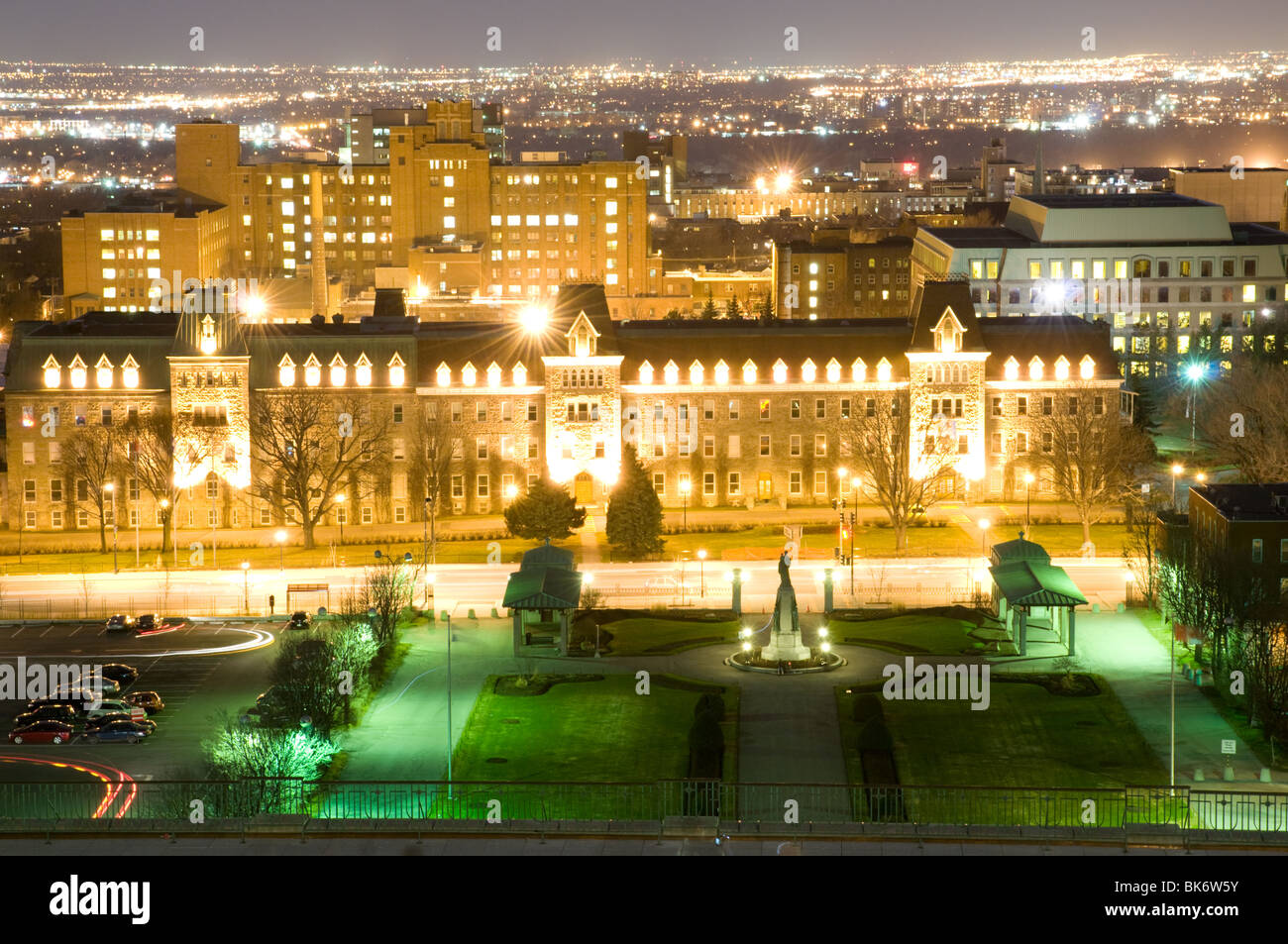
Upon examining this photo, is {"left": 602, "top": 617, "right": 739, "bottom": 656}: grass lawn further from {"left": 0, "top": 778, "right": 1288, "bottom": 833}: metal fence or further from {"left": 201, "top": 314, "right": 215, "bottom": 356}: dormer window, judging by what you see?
Result: {"left": 201, "top": 314, "right": 215, "bottom": 356}: dormer window

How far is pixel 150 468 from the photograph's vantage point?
113000 millimetres

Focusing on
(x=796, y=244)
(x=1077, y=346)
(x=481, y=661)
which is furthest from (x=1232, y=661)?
(x=796, y=244)

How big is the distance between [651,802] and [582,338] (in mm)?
53615

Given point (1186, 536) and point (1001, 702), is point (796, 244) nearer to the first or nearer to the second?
point (1186, 536)

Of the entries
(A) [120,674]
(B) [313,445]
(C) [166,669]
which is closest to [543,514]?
(B) [313,445]

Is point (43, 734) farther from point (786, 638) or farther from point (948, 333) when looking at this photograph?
point (948, 333)

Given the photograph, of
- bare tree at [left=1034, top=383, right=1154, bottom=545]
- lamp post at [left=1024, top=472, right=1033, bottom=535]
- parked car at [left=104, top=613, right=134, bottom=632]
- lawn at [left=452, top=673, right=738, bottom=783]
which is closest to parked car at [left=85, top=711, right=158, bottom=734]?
lawn at [left=452, top=673, right=738, bottom=783]

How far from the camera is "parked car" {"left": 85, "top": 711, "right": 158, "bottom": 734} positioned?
250 feet

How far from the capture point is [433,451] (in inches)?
4596

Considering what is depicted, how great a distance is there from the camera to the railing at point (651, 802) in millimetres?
62469

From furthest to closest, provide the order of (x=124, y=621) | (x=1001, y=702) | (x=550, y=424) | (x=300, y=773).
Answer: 1. (x=550, y=424)
2. (x=124, y=621)
3. (x=1001, y=702)
4. (x=300, y=773)

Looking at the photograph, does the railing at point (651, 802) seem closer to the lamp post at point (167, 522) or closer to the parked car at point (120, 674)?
the parked car at point (120, 674)

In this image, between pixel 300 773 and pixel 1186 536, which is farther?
pixel 1186 536

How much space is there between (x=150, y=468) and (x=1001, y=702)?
51190 mm
